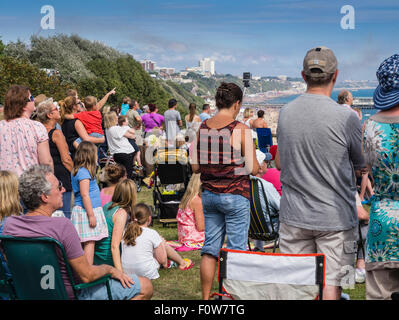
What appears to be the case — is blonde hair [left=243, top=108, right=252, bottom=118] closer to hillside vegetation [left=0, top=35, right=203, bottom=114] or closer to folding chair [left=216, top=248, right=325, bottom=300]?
folding chair [left=216, top=248, right=325, bottom=300]

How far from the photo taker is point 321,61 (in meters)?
2.87

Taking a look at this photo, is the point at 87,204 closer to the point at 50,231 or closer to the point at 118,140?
the point at 50,231

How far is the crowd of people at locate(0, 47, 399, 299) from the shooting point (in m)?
2.73

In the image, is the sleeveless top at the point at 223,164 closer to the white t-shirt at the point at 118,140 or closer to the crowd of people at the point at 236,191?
Result: the crowd of people at the point at 236,191

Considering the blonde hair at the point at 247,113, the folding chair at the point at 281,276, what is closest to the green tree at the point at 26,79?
the blonde hair at the point at 247,113

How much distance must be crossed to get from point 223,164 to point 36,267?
154cm

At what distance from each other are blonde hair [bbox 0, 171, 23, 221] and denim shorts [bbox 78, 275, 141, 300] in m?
0.93

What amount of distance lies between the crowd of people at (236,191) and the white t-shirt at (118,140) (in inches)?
102

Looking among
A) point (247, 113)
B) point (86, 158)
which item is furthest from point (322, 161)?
point (247, 113)

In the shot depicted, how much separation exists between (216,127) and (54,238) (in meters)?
1.49

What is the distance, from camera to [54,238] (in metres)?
3.03

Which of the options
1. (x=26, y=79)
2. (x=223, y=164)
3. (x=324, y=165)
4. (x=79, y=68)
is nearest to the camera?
(x=324, y=165)
